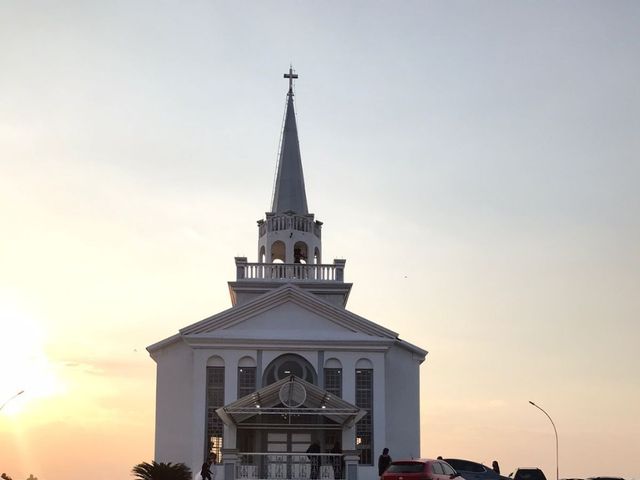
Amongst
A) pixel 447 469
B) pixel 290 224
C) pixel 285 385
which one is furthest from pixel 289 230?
pixel 447 469

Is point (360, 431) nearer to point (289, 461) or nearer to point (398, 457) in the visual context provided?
point (398, 457)

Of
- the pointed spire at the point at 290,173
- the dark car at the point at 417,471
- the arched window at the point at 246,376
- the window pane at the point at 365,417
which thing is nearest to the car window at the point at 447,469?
the dark car at the point at 417,471

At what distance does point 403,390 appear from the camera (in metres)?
55.2

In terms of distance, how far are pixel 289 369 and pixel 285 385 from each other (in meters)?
4.32

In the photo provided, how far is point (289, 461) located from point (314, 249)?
54.1 feet

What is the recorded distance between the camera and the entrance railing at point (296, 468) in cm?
4416

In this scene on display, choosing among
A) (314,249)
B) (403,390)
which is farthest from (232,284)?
(403,390)

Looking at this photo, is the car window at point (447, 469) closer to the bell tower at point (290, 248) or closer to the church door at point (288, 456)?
the church door at point (288, 456)

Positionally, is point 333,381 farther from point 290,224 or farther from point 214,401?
point 290,224

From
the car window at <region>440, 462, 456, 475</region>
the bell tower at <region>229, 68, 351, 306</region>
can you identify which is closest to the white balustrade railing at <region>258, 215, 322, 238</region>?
the bell tower at <region>229, 68, 351, 306</region>

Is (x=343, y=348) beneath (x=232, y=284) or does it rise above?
beneath

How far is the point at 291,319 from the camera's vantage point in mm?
52906

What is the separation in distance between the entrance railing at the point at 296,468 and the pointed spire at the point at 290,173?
18134 millimetres

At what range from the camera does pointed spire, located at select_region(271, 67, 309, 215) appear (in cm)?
6141
